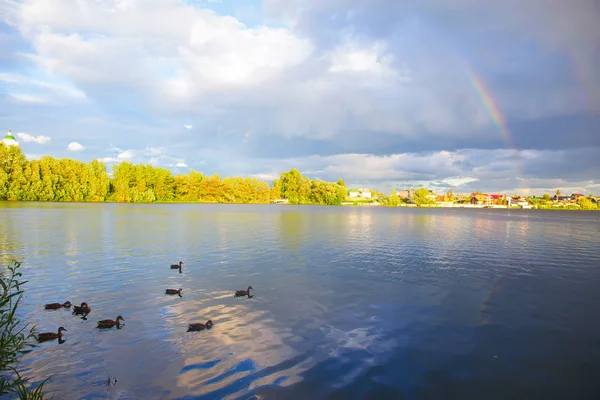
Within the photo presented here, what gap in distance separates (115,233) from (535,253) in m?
50.4

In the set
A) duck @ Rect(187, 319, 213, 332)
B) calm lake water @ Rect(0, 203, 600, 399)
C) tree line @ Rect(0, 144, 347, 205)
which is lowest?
calm lake water @ Rect(0, 203, 600, 399)

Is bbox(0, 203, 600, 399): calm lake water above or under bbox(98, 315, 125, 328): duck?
under

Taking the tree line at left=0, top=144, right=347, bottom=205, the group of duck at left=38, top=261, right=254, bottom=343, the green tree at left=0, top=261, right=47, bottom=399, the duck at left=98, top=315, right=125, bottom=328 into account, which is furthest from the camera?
the tree line at left=0, top=144, right=347, bottom=205

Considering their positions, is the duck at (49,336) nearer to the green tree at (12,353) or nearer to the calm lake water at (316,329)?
the calm lake water at (316,329)

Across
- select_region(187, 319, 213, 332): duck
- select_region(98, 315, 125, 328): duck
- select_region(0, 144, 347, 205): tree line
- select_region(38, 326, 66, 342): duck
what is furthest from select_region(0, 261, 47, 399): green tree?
select_region(0, 144, 347, 205): tree line

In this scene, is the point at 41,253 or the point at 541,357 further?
the point at 41,253

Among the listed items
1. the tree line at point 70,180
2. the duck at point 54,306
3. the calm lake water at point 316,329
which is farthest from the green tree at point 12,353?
the tree line at point 70,180

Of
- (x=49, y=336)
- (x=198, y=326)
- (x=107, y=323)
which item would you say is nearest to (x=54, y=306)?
(x=49, y=336)

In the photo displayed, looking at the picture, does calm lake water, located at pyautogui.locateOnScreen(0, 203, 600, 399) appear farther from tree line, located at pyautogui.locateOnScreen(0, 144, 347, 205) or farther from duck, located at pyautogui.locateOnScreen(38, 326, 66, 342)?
tree line, located at pyautogui.locateOnScreen(0, 144, 347, 205)

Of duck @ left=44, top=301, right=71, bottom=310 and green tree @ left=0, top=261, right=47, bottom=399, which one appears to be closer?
green tree @ left=0, top=261, right=47, bottom=399

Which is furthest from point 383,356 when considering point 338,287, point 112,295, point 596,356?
point 112,295

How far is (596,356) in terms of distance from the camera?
12.6 m

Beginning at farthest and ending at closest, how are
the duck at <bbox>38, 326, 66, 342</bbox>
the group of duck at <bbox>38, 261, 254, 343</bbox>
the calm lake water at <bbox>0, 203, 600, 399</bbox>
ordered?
the group of duck at <bbox>38, 261, 254, 343</bbox> < the duck at <bbox>38, 326, 66, 342</bbox> < the calm lake water at <bbox>0, 203, 600, 399</bbox>

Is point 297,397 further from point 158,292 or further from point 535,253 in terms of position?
point 535,253
